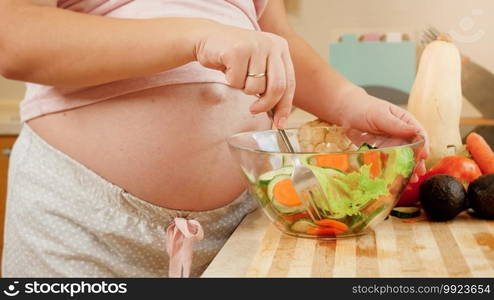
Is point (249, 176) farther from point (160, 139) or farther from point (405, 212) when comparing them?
point (405, 212)

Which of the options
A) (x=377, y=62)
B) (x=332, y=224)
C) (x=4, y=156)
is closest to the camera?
(x=332, y=224)

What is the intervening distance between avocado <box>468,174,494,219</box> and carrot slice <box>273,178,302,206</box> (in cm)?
27

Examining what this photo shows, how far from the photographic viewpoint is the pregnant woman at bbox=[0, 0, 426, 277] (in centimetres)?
80

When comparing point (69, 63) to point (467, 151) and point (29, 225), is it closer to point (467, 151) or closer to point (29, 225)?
point (29, 225)

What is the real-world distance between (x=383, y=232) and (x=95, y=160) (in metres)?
0.37

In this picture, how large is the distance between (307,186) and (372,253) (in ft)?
0.34

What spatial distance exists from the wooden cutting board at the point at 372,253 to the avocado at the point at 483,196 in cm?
2

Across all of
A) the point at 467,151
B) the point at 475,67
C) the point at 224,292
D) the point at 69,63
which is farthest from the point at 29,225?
the point at 475,67

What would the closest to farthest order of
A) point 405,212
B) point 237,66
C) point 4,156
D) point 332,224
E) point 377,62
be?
point 237,66, point 332,224, point 405,212, point 4,156, point 377,62

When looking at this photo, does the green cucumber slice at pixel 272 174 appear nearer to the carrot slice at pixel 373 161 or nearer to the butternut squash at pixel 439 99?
the carrot slice at pixel 373 161

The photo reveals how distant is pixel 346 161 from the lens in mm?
783

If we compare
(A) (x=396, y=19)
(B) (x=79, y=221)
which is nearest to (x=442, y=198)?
(B) (x=79, y=221)

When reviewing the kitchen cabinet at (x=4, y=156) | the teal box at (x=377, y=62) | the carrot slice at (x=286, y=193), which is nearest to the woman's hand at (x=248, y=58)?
the carrot slice at (x=286, y=193)

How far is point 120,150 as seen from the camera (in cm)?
87
